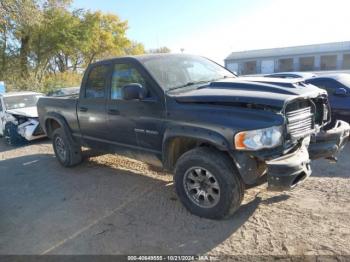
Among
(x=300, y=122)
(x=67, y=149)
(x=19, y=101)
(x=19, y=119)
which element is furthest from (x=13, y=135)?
(x=300, y=122)

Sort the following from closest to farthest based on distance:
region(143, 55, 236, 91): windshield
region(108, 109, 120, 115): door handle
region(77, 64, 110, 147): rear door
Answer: region(143, 55, 236, 91): windshield < region(108, 109, 120, 115): door handle < region(77, 64, 110, 147): rear door

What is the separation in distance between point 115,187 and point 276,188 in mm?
2800

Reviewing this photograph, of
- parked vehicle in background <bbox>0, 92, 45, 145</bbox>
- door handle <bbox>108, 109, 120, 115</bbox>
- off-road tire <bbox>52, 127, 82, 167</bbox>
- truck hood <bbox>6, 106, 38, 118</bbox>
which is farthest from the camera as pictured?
truck hood <bbox>6, 106, 38, 118</bbox>

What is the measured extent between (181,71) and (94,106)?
161 centimetres

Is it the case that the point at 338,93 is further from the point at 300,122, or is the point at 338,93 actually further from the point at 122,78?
the point at 122,78

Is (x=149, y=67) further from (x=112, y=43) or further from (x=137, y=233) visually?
(x=112, y=43)

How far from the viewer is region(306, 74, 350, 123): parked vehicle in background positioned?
6879 mm

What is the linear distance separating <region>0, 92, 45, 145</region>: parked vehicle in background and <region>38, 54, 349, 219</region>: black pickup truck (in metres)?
4.75

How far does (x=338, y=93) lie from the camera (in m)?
7.00

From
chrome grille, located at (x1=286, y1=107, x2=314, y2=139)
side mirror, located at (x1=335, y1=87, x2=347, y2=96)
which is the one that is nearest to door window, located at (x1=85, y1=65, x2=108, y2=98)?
chrome grille, located at (x1=286, y1=107, x2=314, y2=139)

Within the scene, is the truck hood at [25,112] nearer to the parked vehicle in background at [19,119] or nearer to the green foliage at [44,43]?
the parked vehicle in background at [19,119]

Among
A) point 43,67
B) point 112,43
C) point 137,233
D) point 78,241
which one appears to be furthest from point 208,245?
point 112,43

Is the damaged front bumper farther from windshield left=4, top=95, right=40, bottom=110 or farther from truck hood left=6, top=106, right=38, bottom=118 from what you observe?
windshield left=4, top=95, right=40, bottom=110

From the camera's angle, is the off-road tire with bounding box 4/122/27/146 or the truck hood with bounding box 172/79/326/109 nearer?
the truck hood with bounding box 172/79/326/109
